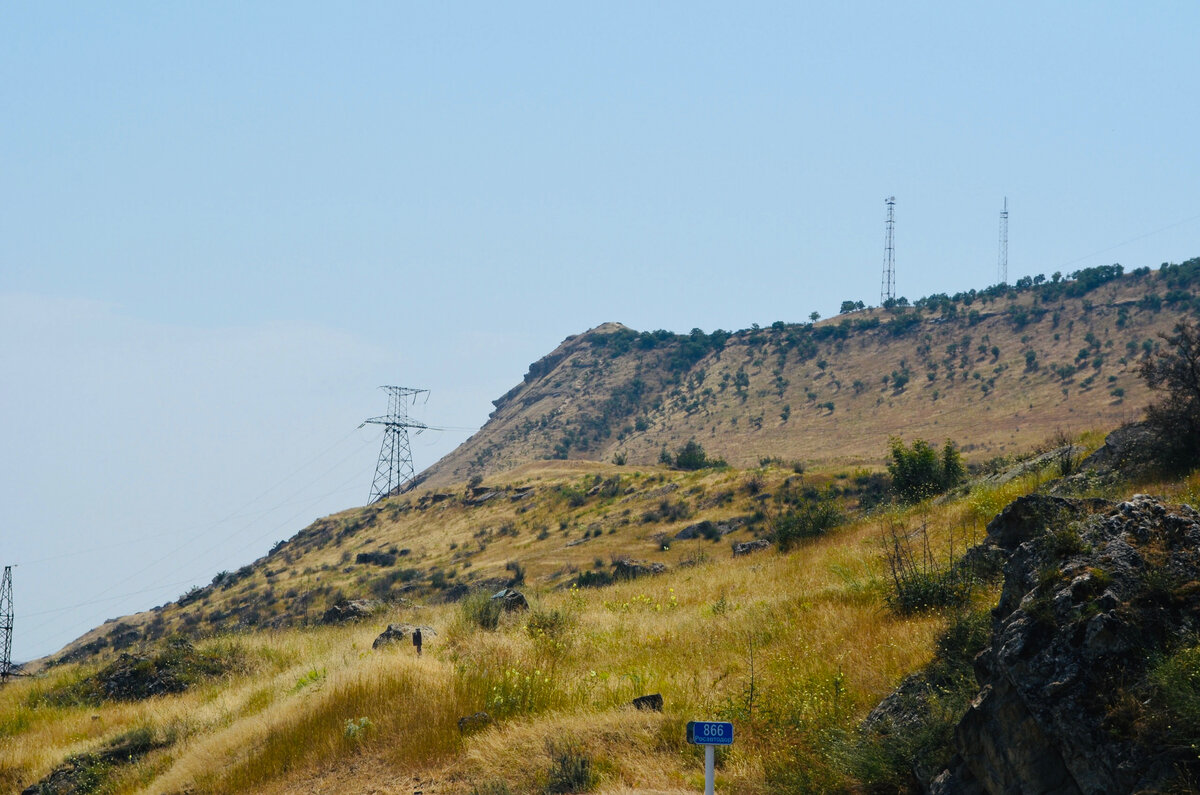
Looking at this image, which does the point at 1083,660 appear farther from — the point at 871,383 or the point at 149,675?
the point at 871,383

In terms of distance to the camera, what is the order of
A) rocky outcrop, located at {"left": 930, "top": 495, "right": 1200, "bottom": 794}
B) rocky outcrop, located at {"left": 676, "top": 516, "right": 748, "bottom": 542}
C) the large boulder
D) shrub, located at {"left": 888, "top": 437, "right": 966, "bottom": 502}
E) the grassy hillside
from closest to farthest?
rocky outcrop, located at {"left": 930, "top": 495, "right": 1200, "bottom": 794} → the grassy hillside → the large boulder → shrub, located at {"left": 888, "top": 437, "right": 966, "bottom": 502} → rocky outcrop, located at {"left": 676, "top": 516, "right": 748, "bottom": 542}

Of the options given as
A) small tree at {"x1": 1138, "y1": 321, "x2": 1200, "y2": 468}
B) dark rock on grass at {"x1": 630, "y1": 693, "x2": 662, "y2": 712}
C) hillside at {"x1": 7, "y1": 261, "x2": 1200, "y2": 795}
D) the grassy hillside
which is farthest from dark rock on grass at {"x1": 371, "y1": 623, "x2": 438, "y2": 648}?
small tree at {"x1": 1138, "y1": 321, "x2": 1200, "y2": 468}

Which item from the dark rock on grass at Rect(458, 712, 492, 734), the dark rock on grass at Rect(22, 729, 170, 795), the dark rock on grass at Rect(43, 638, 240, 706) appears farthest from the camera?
the dark rock on grass at Rect(43, 638, 240, 706)

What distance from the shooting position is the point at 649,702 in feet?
32.7

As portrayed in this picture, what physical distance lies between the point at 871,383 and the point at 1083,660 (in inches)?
4086

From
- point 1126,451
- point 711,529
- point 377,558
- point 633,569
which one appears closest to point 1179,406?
point 1126,451

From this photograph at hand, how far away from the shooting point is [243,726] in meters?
12.6

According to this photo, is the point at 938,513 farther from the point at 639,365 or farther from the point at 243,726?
the point at 639,365

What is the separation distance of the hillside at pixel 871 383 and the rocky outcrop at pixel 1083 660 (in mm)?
56758

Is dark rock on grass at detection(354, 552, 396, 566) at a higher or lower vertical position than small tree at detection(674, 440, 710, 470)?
lower

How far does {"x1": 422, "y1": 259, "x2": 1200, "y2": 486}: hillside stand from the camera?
8269 centimetres

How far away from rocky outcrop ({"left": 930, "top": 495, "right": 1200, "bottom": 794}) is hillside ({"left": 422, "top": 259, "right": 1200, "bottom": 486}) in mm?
56758

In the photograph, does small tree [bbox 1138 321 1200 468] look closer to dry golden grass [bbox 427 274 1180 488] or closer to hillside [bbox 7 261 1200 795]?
hillside [bbox 7 261 1200 795]

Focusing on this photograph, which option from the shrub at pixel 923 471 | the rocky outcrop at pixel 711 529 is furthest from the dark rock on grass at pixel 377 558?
the shrub at pixel 923 471
